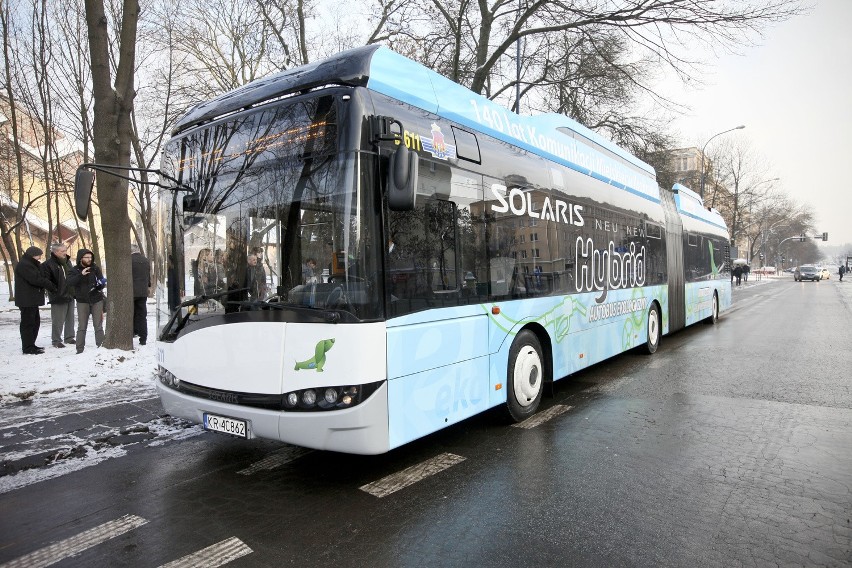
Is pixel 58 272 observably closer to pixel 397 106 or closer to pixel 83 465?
pixel 83 465

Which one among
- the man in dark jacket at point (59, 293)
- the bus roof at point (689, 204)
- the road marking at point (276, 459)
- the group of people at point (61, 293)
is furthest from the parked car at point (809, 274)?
the road marking at point (276, 459)

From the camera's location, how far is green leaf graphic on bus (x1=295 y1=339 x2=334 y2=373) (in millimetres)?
3777

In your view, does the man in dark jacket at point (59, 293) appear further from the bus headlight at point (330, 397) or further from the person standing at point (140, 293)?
the bus headlight at point (330, 397)

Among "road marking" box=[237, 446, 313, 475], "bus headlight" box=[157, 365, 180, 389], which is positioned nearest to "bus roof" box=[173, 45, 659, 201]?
"bus headlight" box=[157, 365, 180, 389]

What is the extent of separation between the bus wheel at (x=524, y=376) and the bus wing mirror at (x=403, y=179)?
2.40 meters

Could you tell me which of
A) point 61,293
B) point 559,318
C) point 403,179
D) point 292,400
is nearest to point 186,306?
point 292,400

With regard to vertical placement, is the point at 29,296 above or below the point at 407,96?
below

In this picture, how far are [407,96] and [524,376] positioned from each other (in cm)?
308

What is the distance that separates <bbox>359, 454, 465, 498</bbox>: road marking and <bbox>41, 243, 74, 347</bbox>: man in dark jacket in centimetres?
870

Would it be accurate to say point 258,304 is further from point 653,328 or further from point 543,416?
point 653,328

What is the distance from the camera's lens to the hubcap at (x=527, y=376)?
5691 millimetres

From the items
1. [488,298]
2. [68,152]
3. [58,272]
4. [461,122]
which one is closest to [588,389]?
[488,298]

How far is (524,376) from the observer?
19.0 feet

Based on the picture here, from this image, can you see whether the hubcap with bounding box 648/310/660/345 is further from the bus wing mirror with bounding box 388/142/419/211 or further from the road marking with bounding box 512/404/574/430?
the bus wing mirror with bounding box 388/142/419/211
